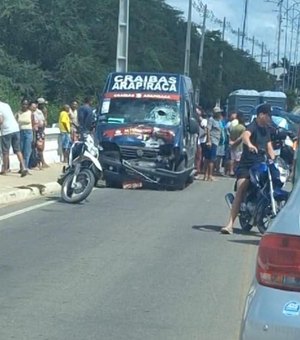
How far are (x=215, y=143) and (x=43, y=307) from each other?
18.0 meters

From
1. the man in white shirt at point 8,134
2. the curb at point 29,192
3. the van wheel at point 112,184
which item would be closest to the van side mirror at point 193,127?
the van wheel at point 112,184

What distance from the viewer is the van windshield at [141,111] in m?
22.0

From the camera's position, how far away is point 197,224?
598 inches

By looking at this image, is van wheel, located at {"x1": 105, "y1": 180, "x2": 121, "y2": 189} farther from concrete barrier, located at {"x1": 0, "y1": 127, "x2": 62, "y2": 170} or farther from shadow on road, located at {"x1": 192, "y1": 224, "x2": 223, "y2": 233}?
shadow on road, located at {"x1": 192, "y1": 224, "x2": 223, "y2": 233}

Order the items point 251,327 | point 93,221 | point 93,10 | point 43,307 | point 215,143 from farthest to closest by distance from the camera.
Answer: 1. point 93,10
2. point 215,143
3. point 93,221
4. point 43,307
5. point 251,327

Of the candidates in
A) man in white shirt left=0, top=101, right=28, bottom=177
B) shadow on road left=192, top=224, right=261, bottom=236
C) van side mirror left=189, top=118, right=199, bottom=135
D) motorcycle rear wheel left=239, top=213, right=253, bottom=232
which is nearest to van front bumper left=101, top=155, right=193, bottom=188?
van side mirror left=189, top=118, right=199, bottom=135

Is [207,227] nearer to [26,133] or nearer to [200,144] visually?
[26,133]

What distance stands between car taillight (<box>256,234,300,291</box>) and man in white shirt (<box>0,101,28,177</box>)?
54.4 ft

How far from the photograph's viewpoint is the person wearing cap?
13414mm

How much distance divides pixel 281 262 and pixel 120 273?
580 cm

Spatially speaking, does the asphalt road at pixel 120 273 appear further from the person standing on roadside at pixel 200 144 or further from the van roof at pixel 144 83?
the person standing on roadside at pixel 200 144

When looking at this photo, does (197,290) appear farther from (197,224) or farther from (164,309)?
(197,224)

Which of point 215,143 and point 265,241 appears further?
point 215,143

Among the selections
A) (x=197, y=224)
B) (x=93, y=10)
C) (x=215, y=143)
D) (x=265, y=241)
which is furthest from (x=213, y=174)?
(x=93, y=10)
